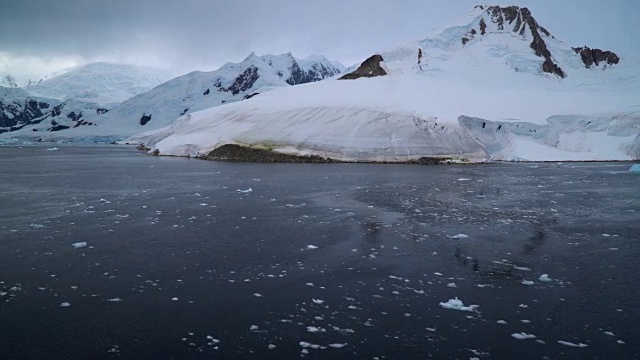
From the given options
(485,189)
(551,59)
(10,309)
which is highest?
(551,59)

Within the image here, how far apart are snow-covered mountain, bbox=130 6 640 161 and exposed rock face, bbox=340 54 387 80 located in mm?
161

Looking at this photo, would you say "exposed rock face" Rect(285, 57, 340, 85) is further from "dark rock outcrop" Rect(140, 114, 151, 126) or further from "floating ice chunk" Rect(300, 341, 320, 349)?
"floating ice chunk" Rect(300, 341, 320, 349)

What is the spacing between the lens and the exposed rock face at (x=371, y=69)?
45406mm

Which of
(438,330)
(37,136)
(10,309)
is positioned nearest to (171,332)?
(10,309)

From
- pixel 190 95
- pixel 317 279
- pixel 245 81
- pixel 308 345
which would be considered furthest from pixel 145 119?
pixel 308 345

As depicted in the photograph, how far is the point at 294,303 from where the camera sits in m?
5.67

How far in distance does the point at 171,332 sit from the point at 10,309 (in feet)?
7.53

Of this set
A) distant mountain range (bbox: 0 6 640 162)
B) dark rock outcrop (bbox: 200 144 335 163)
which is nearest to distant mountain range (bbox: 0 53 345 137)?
distant mountain range (bbox: 0 6 640 162)

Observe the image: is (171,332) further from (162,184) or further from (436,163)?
(436,163)

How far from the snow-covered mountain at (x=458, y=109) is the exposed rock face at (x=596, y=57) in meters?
0.11

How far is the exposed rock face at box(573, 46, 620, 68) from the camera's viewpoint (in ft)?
153

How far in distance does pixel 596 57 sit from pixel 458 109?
25823 mm

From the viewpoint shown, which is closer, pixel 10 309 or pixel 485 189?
pixel 10 309

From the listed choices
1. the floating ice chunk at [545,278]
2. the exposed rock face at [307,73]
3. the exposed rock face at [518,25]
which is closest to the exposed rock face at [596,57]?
the exposed rock face at [518,25]
